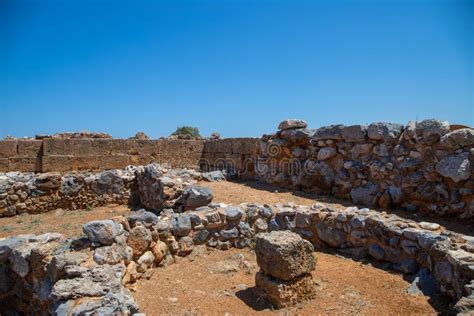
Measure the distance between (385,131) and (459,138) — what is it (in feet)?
4.84

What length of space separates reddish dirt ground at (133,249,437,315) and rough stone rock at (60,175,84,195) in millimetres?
6353

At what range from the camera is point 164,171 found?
9.93 metres

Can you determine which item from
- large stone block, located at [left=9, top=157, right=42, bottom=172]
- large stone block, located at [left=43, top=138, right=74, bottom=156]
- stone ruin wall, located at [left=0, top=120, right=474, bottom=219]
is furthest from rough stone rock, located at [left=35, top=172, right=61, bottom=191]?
large stone block, located at [left=9, top=157, right=42, bottom=172]

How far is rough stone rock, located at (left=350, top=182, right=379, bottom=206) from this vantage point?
7072 millimetres

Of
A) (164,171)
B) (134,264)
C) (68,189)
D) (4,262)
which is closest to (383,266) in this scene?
(134,264)

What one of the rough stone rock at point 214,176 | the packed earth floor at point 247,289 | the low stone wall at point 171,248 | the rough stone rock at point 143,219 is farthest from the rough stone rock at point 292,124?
the rough stone rock at point 143,219

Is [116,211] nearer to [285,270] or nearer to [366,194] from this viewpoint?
[366,194]

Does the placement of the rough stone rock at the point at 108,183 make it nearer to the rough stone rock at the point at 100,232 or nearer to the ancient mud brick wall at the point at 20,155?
the ancient mud brick wall at the point at 20,155

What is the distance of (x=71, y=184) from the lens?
1027 cm

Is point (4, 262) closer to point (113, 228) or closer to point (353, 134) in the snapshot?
point (113, 228)

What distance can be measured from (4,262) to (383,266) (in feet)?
18.0

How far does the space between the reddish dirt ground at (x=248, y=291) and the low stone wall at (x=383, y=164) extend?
2105mm

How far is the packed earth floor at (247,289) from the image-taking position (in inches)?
153

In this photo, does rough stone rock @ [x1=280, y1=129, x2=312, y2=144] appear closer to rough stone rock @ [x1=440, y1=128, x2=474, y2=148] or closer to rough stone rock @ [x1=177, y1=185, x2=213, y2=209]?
rough stone rock @ [x1=177, y1=185, x2=213, y2=209]
